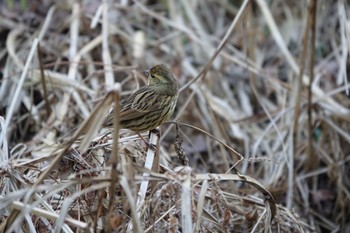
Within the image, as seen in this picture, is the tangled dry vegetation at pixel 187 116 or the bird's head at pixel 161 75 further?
the bird's head at pixel 161 75

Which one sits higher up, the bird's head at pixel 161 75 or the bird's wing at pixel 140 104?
the bird's head at pixel 161 75

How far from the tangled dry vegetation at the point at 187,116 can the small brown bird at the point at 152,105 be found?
9 cm

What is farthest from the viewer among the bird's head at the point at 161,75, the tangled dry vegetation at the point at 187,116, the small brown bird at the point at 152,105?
the bird's head at the point at 161,75

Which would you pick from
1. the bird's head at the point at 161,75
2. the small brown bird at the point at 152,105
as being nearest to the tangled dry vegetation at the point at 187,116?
the small brown bird at the point at 152,105

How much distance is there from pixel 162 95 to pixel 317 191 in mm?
1743

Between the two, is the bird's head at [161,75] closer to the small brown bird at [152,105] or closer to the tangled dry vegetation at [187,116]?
the small brown bird at [152,105]

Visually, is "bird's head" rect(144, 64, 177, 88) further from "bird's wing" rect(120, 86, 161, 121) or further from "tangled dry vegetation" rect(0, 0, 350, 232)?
"tangled dry vegetation" rect(0, 0, 350, 232)

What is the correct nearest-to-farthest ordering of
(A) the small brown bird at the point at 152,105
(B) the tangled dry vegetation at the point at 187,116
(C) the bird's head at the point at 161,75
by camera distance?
(B) the tangled dry vegetation at the point at 187,116 < (A) the small brown bird at the point at 152,105 < (C) the bird's head at the point at 161,75

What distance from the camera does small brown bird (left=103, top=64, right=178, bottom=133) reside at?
10.4ft

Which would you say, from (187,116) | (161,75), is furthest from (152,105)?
(187,116)

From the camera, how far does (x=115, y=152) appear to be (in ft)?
7.50

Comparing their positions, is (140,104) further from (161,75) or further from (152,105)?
(161,75)

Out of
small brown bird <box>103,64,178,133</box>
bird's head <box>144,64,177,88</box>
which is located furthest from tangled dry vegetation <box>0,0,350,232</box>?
bird's head <box>144,64,177,88</box>

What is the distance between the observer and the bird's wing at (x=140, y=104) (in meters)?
3.17
